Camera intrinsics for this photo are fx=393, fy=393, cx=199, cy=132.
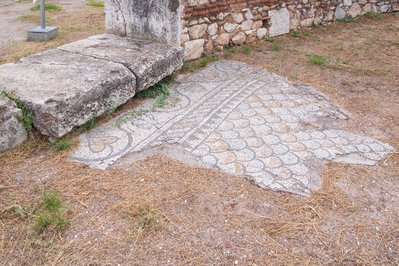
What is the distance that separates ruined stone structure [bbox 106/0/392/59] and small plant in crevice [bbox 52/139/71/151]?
1989 millimetres

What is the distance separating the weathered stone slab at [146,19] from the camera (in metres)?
4.49

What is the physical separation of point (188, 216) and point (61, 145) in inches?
A: 49.4

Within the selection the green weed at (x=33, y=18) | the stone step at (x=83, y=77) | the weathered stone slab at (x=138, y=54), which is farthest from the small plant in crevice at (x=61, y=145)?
the green weed at (x=33, y=18)

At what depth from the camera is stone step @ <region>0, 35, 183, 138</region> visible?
3033 mm

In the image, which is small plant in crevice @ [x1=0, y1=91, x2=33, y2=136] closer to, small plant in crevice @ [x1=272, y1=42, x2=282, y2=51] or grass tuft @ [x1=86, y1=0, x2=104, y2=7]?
small plant in crevice @ [x1=272, y1=42, x2=282, y2=51]

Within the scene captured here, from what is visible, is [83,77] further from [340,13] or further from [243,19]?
[340,13]

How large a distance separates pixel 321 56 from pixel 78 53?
130 inches

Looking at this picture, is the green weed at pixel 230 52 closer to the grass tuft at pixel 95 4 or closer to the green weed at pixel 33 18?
the green weed at pixel 33 18

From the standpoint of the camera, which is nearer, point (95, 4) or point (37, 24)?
point (37, 24)

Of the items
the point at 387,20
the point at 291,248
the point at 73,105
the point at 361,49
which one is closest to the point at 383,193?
the point at 291,248

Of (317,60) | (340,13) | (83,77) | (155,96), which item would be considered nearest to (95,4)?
(340,13)

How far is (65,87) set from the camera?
3215mm

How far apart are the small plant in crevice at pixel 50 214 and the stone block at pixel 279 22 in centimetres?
458

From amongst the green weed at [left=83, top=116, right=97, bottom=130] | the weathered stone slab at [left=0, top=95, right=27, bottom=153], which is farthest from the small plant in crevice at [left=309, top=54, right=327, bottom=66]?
the weathered stone slab at [left=0, top=95, right=27, bottom=153]
